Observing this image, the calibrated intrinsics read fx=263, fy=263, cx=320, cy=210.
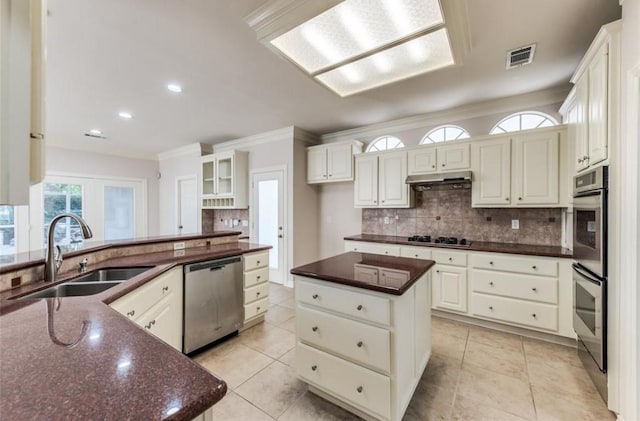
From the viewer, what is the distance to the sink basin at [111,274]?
1898mm

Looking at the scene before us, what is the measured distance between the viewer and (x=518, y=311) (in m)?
2.75

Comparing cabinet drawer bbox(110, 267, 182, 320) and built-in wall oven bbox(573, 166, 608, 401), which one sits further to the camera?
built-in wall oven bbox(573, 166, 608, 401)

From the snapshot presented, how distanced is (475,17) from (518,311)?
277 centimetres

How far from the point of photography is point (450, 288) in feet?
10.3

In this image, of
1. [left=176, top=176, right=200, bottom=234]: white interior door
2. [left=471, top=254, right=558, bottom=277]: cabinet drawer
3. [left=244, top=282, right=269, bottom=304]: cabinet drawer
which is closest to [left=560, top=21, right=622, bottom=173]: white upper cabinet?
[left=471, top=254, right=558, bottom=277]: cabinet drawer

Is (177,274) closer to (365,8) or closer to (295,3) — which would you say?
(295,3)

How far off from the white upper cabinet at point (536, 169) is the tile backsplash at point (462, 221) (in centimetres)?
36

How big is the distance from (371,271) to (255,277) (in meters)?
1.61

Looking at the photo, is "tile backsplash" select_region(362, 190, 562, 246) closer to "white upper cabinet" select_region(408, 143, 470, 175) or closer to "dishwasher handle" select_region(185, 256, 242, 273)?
"white upper cabinet" select_region(408, 143, 470, 175)

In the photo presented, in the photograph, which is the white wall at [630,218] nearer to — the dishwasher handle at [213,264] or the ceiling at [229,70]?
the ceiling at [229,70]

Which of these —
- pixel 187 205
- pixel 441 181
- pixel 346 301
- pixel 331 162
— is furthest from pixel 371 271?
pixel 187 205

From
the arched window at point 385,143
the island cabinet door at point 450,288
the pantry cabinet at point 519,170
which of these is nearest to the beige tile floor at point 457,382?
the island cabinet door at point 450,288

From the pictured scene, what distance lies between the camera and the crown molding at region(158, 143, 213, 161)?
18.6 ft

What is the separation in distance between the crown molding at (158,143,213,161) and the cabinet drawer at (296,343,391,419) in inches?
198
